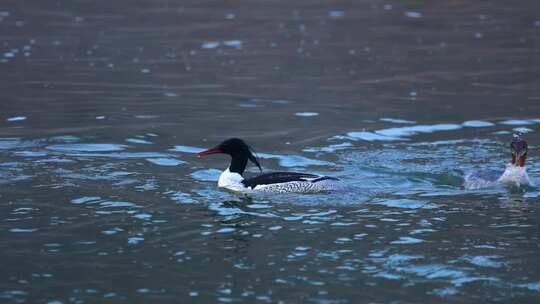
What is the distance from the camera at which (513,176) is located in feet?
47.5

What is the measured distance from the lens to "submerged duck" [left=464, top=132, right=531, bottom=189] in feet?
47.5

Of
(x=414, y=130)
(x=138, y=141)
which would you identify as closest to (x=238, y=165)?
(x=138, y=141)

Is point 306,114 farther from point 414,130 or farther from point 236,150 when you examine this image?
point 236,150

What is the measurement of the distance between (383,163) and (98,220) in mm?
5635

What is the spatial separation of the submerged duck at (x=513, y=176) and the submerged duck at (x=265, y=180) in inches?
82.1

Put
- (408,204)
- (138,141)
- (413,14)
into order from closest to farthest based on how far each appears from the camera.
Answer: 1. (408,204)
2. (138,141)
3. (413,14)

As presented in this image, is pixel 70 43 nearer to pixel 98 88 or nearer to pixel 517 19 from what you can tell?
pixel 98 88

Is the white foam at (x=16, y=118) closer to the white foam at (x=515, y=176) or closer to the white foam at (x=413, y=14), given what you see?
the white foam at (x=515, y=176)

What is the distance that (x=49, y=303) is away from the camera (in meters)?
9.52

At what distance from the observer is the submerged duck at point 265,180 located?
14141 mm

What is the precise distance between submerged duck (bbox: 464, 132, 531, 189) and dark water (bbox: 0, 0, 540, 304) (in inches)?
6.6

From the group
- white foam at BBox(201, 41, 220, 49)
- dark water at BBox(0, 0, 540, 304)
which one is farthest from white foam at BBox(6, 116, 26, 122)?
white foam at BBox(201, 41, 220, 49)

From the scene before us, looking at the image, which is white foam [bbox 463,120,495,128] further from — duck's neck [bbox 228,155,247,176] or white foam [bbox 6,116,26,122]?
white foam [bbox 6,116,26,122]

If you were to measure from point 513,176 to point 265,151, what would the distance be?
193 inches
